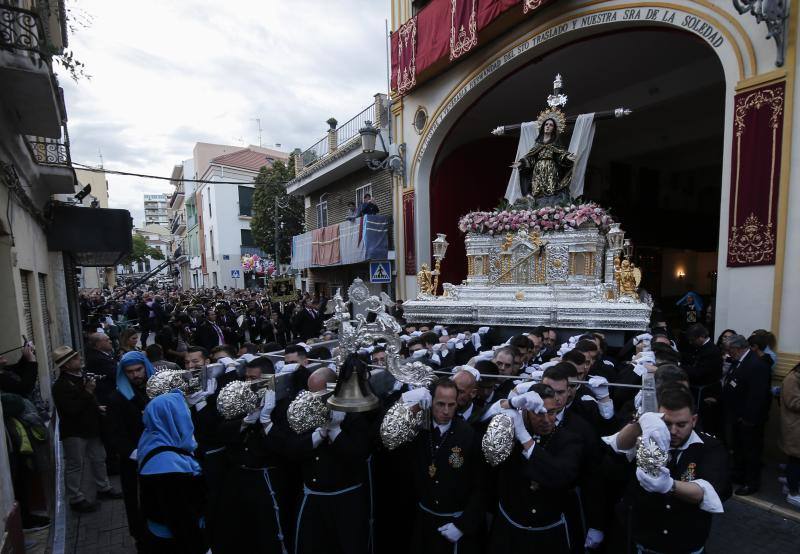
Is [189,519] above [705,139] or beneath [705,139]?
beneath

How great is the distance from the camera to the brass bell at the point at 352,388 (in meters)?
2.73

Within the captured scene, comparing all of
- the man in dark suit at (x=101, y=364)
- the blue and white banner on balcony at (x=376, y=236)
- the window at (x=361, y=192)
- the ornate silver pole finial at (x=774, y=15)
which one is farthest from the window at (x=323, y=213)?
the ornate silver pole finial at (x=774, y=15)

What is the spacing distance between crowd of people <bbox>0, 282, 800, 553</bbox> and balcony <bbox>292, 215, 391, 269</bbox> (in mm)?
9112

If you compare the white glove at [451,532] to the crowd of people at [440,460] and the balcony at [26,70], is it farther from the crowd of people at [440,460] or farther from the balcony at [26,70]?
the balcony at [26,70]

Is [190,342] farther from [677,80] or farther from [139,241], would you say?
[139,241]

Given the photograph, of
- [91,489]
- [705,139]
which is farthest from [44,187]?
[705,139]

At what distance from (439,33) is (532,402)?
1147 centimetres

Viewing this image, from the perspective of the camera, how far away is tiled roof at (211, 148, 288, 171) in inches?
1392

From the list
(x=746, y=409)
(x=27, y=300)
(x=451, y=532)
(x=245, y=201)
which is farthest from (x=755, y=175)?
(x=245, y=201)

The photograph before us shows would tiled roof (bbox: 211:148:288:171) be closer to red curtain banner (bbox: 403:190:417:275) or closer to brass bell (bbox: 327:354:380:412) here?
red curtain banner (bbox: 403:190:417:275)

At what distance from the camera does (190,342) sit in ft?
32.9

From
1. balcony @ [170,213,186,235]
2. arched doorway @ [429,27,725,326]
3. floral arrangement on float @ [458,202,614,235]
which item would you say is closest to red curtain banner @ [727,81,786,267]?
arched doorway @ [429,27,725,326]

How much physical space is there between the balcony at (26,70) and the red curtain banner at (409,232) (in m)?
8.62

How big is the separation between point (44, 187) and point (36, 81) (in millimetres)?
4668
